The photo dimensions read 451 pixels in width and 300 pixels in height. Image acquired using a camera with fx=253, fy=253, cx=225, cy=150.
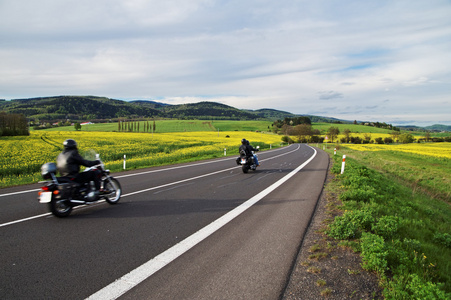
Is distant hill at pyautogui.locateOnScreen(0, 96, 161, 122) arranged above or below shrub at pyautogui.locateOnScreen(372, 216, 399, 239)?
above

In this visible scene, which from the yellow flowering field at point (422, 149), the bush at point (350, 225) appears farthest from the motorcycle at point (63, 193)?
the yellow flowering field at point (422, 149)

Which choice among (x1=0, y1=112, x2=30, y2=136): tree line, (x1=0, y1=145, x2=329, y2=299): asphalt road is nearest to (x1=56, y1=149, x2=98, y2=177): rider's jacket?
(x1=0, y1=145, x2=329, y2=299): asphalt road

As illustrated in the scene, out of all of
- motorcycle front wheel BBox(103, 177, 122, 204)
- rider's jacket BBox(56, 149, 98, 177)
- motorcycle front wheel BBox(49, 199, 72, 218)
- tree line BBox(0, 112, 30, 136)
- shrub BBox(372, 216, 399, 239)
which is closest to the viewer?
shrub BBox(372, 216, 399, 239)

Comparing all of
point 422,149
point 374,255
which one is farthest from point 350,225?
point 422,149

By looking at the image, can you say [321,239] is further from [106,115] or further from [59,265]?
[106,115]

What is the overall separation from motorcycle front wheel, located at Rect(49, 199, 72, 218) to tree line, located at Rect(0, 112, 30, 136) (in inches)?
1996

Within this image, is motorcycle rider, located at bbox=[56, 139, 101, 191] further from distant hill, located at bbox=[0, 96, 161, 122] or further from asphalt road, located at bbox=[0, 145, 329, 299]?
distant hill, located at bbox=[0, 96, 161, 122]

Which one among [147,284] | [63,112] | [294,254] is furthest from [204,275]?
[63,112]

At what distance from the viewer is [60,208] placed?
5797mm

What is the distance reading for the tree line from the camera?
44.1 metres

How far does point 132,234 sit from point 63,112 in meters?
162

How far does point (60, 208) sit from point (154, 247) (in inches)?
120

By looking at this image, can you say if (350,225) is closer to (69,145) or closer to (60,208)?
(60,208)

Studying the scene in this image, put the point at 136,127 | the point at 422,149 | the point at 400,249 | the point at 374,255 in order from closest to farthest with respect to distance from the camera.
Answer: the point at 374,255 < the point at 400,249 < the point at 422,149 < the point at 136,127
